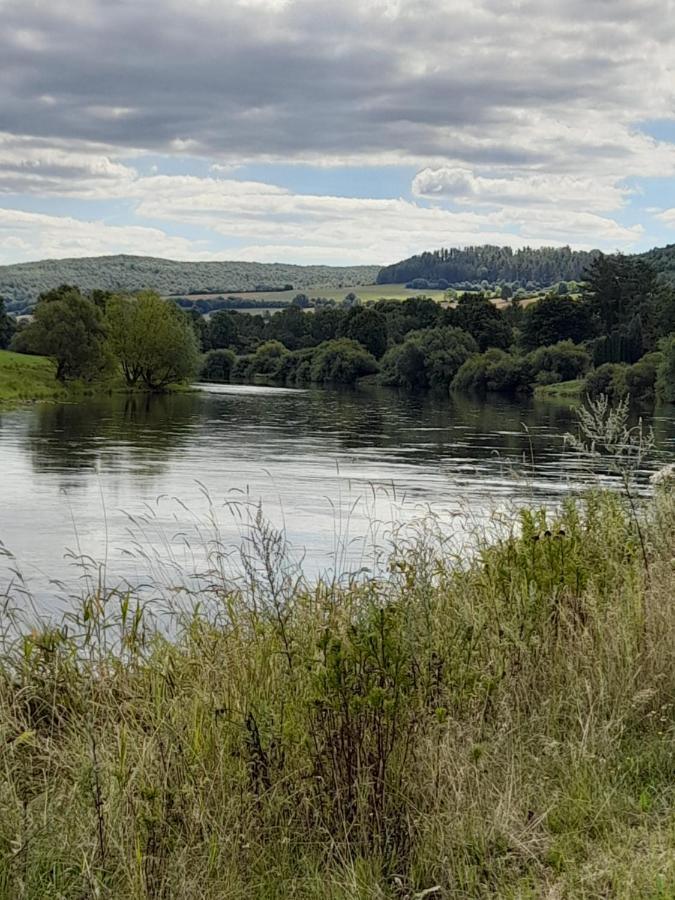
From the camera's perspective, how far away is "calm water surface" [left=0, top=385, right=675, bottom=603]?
17.0 m

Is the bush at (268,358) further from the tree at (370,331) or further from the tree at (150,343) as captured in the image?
the tree at (150,343)

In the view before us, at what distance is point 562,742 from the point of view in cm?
541

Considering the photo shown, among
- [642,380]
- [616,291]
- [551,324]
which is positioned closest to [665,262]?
[616,291]

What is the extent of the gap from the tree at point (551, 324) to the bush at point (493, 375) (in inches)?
366

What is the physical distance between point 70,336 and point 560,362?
5163cm

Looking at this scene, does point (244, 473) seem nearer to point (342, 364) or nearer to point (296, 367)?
point (342, 364)

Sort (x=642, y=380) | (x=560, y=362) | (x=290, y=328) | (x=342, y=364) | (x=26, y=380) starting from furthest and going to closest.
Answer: (x=290, y=328)
(x=342, y=364)
(x=560, y=362)
(x=642, y=380)
(x=26, y=380)

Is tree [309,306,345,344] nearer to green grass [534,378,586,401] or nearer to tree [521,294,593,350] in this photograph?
tree [521,294,593,350]

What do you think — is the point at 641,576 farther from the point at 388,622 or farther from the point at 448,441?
the point at 448,441

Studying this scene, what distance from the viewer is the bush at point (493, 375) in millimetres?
107500

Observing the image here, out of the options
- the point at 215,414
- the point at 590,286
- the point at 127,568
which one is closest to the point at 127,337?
the point at 215,414

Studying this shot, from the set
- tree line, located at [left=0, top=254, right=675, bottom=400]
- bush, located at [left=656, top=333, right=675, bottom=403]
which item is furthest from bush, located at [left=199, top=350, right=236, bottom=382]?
bush, located at [left=656, top=333, right=675, bottom=403]

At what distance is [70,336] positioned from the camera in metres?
79.5

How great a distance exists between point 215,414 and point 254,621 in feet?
187
